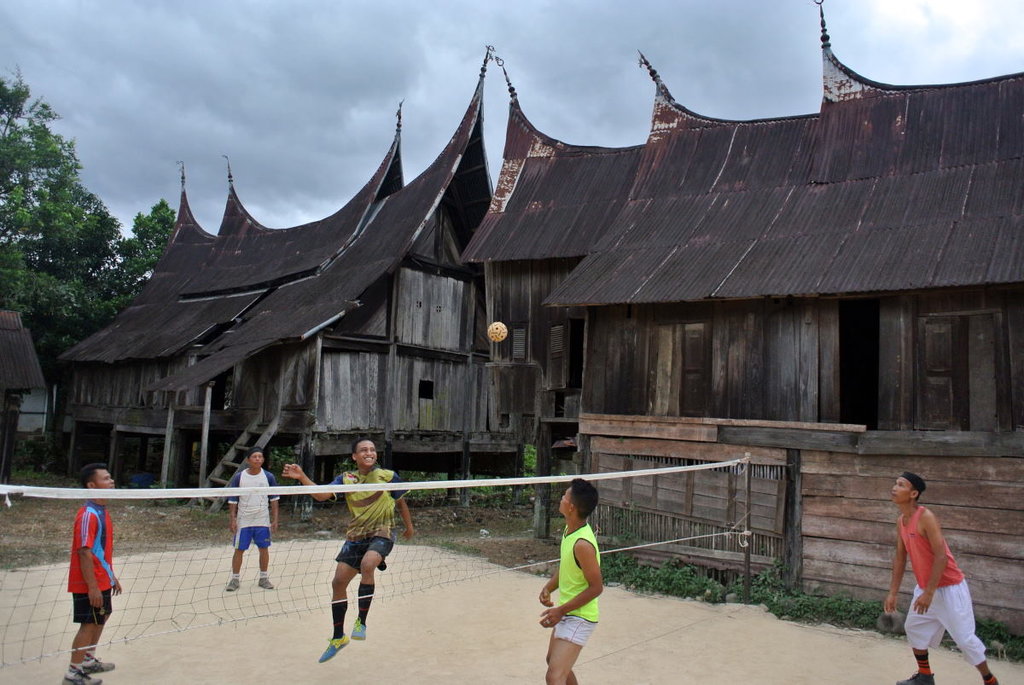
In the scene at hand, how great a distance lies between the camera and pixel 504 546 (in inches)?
521

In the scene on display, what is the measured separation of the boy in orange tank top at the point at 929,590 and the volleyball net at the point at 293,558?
2.42 m

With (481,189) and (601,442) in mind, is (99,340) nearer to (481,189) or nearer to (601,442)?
(481,189)

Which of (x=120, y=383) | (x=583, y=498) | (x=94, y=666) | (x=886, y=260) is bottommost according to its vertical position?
(x=94, y=666)

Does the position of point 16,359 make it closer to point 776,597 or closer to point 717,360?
point 717,360

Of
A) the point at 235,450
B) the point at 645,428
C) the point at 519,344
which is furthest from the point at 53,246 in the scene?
the point at 645,428

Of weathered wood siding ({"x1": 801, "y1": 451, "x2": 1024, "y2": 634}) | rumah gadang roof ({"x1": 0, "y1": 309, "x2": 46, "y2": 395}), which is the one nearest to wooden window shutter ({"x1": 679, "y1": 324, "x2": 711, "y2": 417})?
weathered wood siding ({"x1": 801, "y1": 451, "x2": 1024, "y2": 634})

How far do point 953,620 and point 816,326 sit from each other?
15.3 ft

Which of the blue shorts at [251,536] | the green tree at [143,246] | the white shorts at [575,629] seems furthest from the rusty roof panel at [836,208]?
the green tree at [143,246]

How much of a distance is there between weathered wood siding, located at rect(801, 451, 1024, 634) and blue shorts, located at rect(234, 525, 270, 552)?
6.03 metres

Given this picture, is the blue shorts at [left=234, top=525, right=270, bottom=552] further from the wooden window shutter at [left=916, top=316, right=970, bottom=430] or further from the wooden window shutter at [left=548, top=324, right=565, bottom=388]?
the wooden window shutter at [left=916, top=316, right=970, bottom=430]

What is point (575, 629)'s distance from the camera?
441 centimetres

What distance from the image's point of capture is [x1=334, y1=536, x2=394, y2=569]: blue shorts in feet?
19.6

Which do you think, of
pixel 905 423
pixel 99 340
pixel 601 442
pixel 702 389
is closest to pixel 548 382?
pixel 601 442

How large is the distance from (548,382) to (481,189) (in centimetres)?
726
